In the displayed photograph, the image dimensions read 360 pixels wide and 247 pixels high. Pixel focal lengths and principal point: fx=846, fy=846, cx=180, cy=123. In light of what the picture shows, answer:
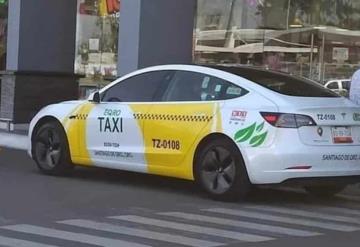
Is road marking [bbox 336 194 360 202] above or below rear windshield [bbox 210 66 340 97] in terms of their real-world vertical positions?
below

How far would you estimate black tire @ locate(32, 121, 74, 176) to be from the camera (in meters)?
11.1

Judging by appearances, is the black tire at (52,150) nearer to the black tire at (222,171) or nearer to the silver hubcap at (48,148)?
the silver hubcap at (48,148)

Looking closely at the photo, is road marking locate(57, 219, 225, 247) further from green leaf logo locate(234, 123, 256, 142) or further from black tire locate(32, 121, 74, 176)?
black tire locate(32, 121, 74, 176)

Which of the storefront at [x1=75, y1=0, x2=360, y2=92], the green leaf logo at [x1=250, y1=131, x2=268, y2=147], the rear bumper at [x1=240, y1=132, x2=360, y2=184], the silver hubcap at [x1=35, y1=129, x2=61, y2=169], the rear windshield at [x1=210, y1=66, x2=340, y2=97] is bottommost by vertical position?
the silver hubcap at [x1=35, y1=129, x2=61, y2=169]

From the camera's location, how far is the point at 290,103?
357 inches

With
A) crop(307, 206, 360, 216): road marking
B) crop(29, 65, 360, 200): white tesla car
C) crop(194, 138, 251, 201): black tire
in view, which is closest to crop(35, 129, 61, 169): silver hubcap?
crop(29, 65, 360, 200): white tesla car

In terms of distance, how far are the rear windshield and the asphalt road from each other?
4.15 ft

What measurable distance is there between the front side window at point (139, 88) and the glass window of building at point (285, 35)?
240 inches

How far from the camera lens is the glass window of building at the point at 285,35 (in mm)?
15703

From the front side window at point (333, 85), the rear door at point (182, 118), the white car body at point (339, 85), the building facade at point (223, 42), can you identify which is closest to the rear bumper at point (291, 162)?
the rear door at point (182, 118)

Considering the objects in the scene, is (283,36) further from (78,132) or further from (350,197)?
(78,132)

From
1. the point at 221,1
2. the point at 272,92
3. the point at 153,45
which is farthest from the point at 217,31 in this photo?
the point at 272,92

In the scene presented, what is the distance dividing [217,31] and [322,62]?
2.52m

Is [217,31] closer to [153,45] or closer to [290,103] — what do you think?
[153,45]
